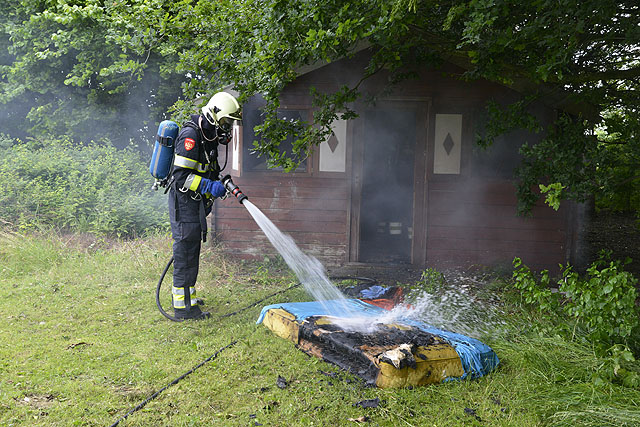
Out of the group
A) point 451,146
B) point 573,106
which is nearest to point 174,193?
point 451,146

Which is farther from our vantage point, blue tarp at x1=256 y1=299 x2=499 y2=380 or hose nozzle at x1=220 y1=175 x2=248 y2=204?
hose nozzle at x1=220 y1=175 x2=248 y2=204

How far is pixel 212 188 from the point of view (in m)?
4.96

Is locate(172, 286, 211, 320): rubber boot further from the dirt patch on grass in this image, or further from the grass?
the dirt patch on grass

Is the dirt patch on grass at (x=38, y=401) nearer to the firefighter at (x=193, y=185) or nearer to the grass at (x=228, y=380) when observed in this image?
the grass at (x=228, y=380)

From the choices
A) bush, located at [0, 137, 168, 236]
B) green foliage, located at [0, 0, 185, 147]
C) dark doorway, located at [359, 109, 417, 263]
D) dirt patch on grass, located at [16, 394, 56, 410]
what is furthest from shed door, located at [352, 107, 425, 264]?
dirt patch on grass, located at [16, 394, 56, 410]

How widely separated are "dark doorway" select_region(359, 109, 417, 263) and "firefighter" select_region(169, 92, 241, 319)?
167 inches

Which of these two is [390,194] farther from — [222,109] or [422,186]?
[222,109]

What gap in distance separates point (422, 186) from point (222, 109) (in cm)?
384

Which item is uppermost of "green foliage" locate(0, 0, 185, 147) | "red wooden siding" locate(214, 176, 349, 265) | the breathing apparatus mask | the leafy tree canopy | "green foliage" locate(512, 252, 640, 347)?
"green foliage" locate(0, 0, 185, 147)

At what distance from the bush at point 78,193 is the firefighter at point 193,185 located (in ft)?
14.2

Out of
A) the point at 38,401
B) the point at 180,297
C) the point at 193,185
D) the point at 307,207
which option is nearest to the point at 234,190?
the point at 193,185

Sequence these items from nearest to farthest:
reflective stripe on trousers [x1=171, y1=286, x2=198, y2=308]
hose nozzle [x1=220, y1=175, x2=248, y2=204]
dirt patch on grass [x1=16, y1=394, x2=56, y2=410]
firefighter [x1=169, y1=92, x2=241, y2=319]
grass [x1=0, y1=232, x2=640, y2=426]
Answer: grass [x1=0, y1=232, x2=640, y2=426]
dirt patch on grass [x1=16, y1=394, x2=56, y2=410]
hose nozzle [x1=220, y1=175, x2=248, y2=204]
firefighter [x1=169, y1=92, x2=241, y2=319]
reflective stripe on trousers [x1=171, y1=286, x2=198, y2=308]

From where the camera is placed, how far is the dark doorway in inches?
367

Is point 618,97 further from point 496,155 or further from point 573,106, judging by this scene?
point 496,155
